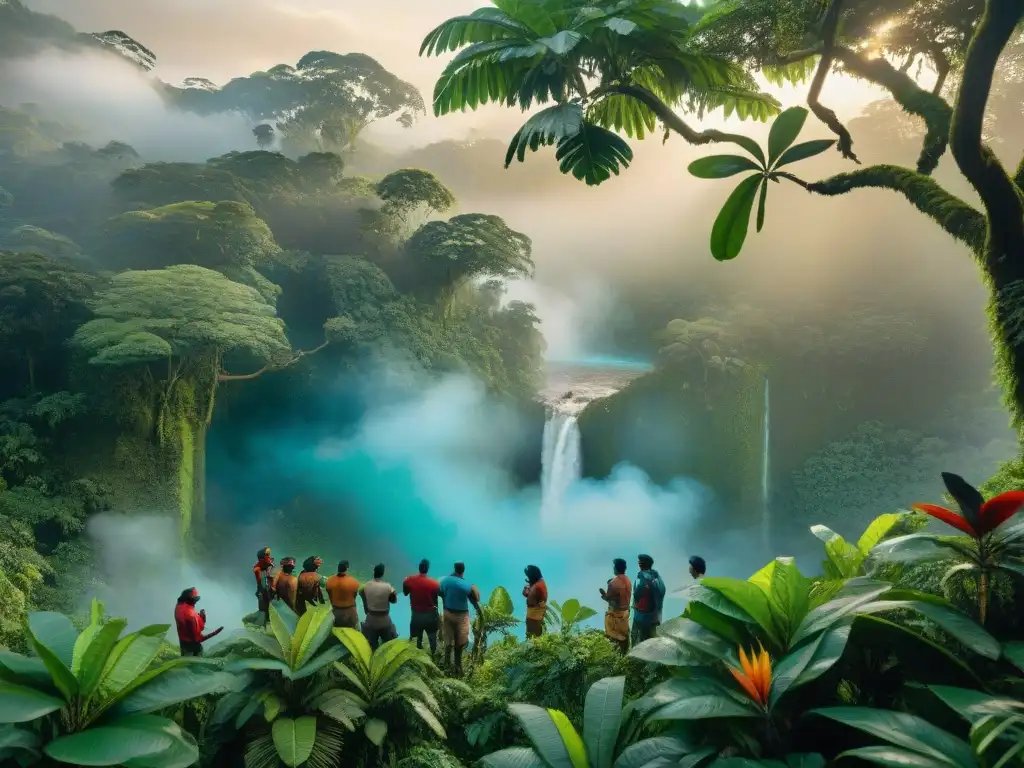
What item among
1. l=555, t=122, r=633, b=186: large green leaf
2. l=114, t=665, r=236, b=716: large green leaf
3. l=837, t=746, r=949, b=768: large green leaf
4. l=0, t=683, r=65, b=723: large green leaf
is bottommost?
l=114, t=665, r=236, b=716: large green leaf

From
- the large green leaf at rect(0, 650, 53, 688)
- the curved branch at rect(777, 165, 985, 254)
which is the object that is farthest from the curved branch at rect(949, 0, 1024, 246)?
the large green leaf at rect(0, 650, 53, 688)

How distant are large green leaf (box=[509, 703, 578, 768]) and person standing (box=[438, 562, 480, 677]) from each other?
5.99 ft

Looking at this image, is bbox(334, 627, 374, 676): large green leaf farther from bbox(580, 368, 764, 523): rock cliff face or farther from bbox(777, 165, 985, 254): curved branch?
bbox(580, 368, 764, 523): rock cliff face

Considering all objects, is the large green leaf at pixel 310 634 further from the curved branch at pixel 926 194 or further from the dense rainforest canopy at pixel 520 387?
the curved branch at pixel 926 194

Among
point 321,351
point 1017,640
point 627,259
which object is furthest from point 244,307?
point 627,259

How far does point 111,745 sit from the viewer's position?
7.57ft

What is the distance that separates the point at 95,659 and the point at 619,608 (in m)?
3.12

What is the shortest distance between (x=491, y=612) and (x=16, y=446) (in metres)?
8.87

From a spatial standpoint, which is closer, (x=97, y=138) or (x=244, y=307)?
(x=244, y=307)

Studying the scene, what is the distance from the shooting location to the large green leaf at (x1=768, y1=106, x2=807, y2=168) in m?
2.96

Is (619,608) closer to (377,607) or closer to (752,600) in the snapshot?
(377,607)

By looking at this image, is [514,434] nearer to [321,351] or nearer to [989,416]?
[321,351]

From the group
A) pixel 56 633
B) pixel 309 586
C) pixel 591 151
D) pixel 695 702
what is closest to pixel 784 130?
pixel 591 151

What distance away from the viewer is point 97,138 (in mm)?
21938
